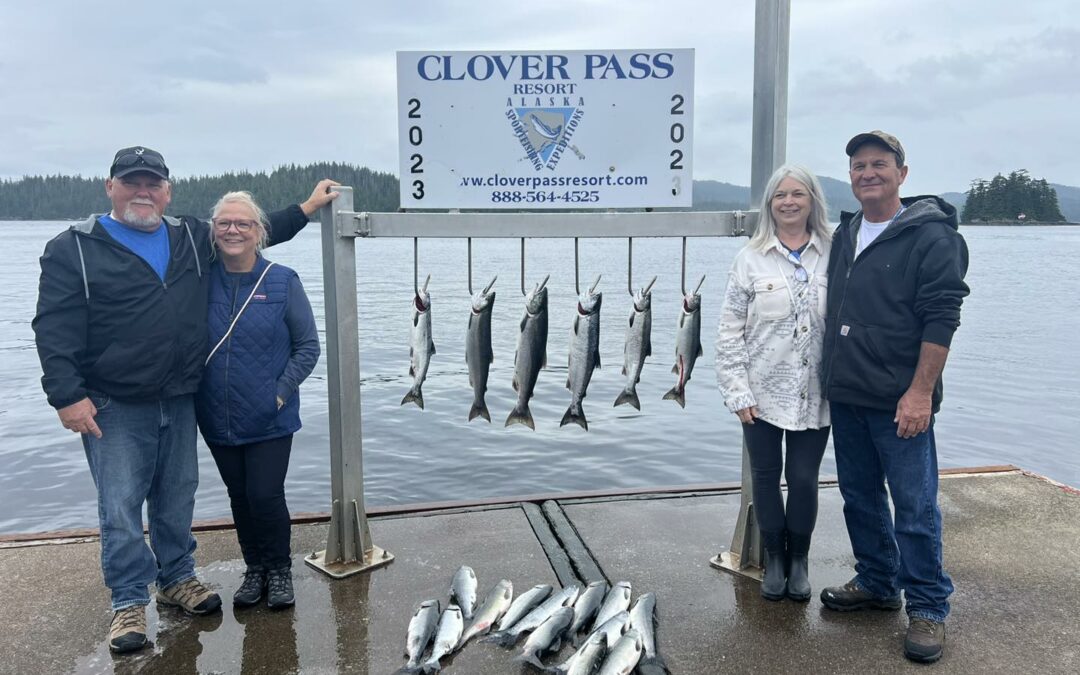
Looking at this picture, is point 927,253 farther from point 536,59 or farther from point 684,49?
point 536,59

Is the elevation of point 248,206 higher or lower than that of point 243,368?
higher

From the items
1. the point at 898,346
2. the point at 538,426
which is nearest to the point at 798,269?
the point at 898,346

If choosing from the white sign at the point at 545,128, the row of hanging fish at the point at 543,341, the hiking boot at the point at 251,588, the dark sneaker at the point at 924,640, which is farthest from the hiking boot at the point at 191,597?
the dark sneaker at the point at 924,640

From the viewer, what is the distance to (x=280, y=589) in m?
4.48

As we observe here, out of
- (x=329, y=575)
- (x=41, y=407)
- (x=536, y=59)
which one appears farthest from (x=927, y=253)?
(x=41, y=407)

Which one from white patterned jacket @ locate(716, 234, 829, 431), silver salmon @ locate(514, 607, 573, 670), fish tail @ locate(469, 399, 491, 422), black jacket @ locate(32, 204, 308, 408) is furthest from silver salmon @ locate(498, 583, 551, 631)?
black jacket @ locate(32, 204, 308, 408)

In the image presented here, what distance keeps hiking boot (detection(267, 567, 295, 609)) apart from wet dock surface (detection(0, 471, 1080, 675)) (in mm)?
61

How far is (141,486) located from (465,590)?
70.4 inches

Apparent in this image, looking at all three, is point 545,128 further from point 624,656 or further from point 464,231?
point 624,656

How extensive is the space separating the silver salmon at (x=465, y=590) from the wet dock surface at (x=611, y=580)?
0.13m

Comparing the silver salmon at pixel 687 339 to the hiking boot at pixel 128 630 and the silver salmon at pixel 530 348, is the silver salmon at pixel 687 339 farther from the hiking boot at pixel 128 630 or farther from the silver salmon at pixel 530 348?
the hiking boot at pixel 128 630

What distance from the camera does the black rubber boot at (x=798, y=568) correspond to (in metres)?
4.52

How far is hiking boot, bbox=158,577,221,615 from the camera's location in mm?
4398

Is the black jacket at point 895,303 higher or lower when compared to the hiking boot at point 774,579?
higher
